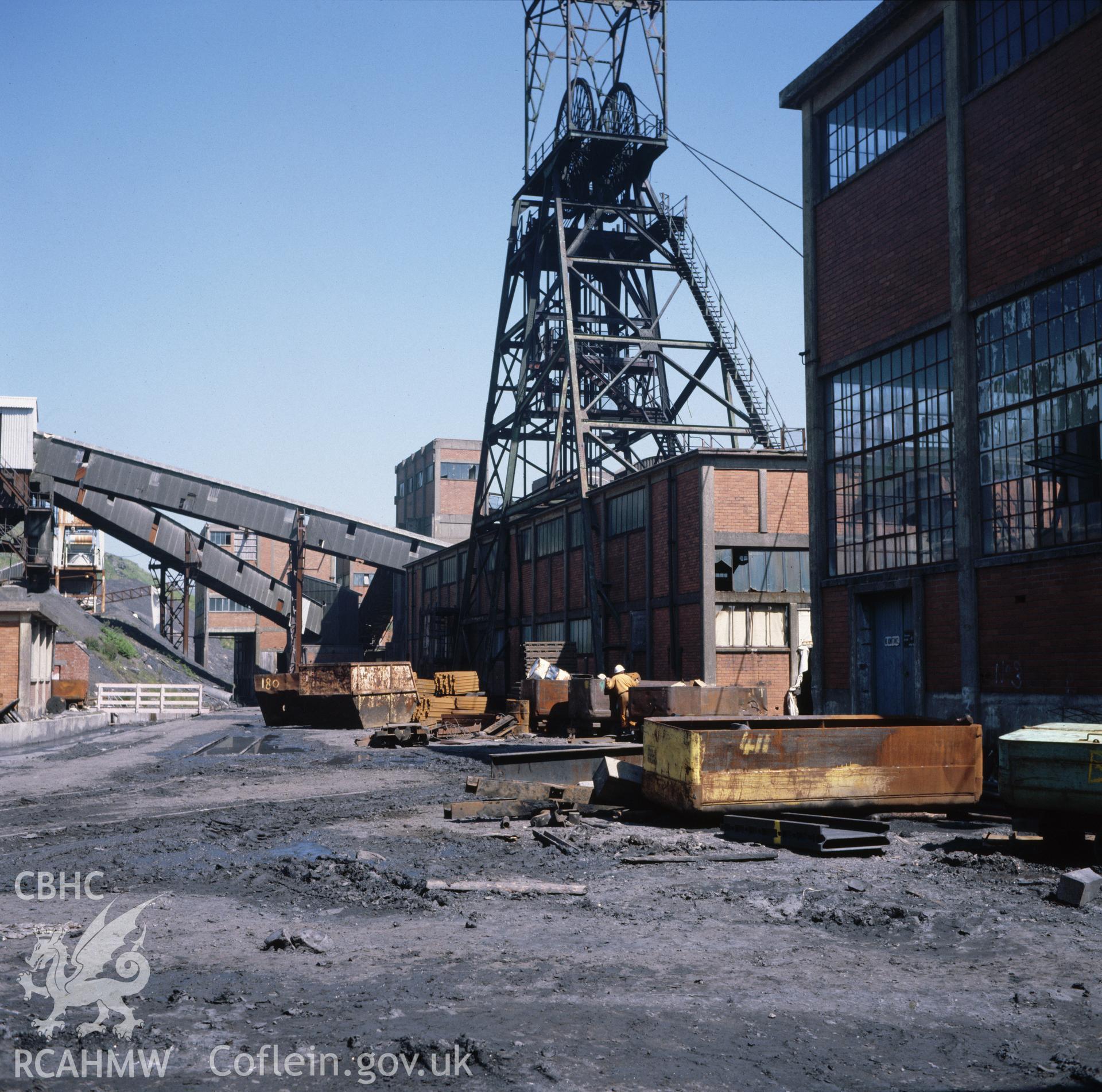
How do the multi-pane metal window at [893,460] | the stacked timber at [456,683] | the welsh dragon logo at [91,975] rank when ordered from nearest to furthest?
the welsh dragon logo at [91,975], the multi-pane metal window at [893,460], the stacked timber at [456,683]

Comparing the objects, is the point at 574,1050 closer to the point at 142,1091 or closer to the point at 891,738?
the point at 142,1091

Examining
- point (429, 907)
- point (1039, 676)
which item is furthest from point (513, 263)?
point (429, 907)

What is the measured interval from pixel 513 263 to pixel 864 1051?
37.3 metres

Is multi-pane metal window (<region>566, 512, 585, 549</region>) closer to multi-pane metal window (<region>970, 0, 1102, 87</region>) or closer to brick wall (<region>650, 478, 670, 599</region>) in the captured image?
brick wall (<region>650, 478, 670, 599</region>)

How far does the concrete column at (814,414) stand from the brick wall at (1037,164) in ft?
12.8

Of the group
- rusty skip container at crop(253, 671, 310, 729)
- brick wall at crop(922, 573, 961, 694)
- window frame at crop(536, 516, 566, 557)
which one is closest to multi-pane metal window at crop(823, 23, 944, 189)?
brick wall at crop(922, 573, 961, 694)

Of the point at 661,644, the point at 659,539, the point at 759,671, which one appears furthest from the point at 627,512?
the point at 759,671

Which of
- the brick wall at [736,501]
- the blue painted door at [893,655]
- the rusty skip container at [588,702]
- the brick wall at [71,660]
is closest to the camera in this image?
the blue painted door at [893,655]

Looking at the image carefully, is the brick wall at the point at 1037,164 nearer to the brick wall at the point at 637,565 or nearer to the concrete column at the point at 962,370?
the concrete column at the point at 962,370

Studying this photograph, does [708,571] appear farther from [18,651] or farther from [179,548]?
[179,548]

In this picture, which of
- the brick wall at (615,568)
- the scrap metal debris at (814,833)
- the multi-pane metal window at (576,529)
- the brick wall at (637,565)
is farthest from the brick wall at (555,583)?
the scrap metal debris at (814,833)

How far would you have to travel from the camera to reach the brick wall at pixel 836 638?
59.0ft

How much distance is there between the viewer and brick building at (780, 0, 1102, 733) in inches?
527

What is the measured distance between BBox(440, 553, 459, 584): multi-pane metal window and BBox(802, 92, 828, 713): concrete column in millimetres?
30354
